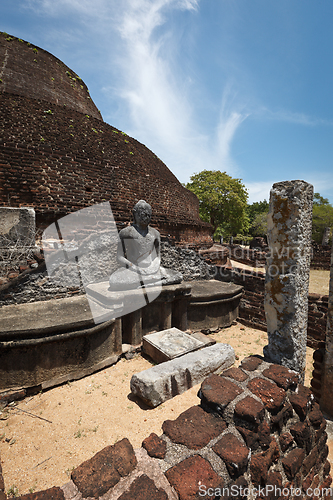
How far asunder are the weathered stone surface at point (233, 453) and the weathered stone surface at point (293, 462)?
19.9 inches

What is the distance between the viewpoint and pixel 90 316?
3.33m

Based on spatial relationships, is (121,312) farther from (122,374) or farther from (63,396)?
(63,396)

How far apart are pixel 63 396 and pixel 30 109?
7114mm

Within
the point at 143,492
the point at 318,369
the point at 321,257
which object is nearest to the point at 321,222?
the point at 321,257

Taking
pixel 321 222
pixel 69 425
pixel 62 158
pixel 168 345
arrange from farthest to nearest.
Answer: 1. pixel 321 222
2. pixel 62 158
3. pixel 168 345
4. pixel 69 425

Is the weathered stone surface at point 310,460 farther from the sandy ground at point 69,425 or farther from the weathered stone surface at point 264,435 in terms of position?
the sandy ground at point 69,425

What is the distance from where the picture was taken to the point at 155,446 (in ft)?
4.61

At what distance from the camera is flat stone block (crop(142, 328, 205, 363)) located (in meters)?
3.39

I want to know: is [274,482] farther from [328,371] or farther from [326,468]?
[328,371]

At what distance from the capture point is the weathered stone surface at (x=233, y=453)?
1293 mm

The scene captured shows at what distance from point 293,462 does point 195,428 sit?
2.57 feet

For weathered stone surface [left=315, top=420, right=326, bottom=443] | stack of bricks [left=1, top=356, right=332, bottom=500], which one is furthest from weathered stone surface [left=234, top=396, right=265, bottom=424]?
weathered stone surface [left=315, top=420, right=326, bottom=443]

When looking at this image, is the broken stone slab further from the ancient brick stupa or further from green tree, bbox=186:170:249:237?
green tree, bbox=186:170:249:237

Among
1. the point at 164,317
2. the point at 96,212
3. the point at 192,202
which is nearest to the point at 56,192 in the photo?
the point at 96,212
